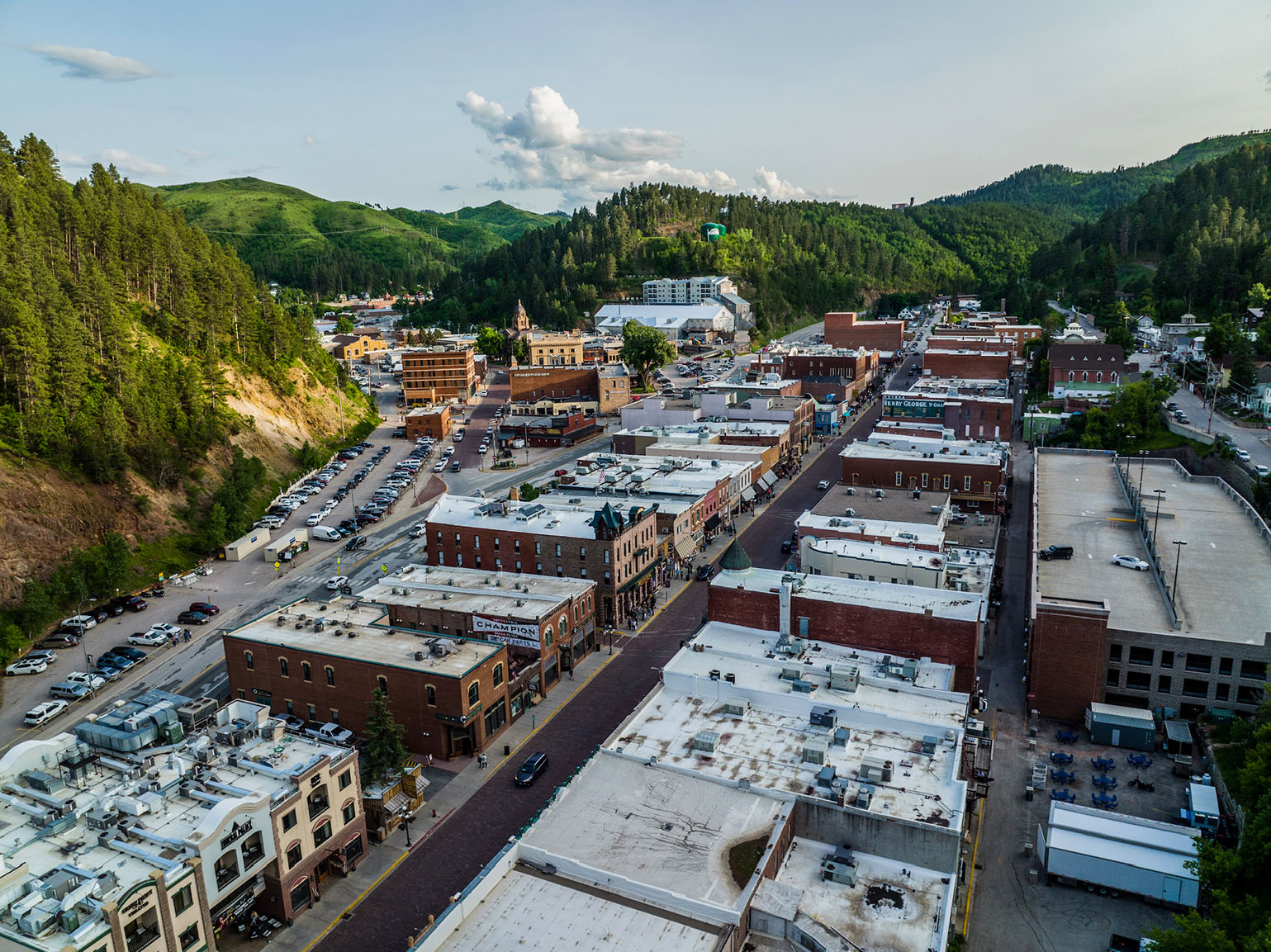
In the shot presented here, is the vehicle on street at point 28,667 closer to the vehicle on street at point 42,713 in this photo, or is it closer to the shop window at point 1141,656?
the vehicle on street at point 42,713

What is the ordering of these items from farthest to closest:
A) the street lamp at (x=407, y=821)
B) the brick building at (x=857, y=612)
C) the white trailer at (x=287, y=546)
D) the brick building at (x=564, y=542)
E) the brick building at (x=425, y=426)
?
the brick building at (x=425, y=426)
the white trailer at (x=287, y=546)
the brick building at (x=564, y=542)
the brick building at (x=857, y=612)
the street lamp at (x=407, y=821)

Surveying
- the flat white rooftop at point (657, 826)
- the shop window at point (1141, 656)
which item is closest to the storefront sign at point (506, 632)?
the flat white rooftop at point (657, 826)

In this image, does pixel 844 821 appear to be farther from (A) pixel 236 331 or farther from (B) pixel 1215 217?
(B) pixel 1215 217

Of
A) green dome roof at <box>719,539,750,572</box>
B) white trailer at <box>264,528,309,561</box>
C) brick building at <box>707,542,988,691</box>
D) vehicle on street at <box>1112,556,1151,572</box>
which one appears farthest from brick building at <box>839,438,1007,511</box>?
white trailer at <box>264,528,309,561</box>

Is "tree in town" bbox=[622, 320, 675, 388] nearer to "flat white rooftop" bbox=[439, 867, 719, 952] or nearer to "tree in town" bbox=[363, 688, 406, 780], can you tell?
"tree in town" bbox=[363, 688, 406, 780]

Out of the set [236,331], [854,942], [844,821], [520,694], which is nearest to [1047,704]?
[844,821]

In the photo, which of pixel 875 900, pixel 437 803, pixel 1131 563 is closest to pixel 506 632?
pixel 437 803
